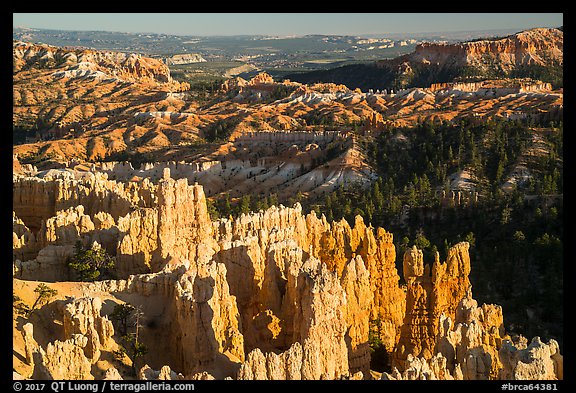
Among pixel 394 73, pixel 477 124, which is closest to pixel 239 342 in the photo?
pixel 477 124

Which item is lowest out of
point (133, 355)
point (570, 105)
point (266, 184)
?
point (266, 184)

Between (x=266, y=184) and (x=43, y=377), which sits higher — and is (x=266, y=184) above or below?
below

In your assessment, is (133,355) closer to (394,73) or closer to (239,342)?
(239,342)

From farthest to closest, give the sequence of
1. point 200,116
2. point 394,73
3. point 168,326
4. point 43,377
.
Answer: point 394,73 < point 200,116 < point 168,326 < point 43,377

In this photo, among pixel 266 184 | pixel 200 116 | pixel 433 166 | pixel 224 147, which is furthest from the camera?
pixel 200 116

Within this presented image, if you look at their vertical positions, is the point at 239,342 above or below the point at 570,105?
below

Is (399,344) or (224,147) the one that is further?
(224,147)

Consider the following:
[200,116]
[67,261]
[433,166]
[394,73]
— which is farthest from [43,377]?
[394,73]

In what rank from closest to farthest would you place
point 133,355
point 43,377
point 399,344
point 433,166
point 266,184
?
point 43,377
point 133,355
point 399,344
point 433,166
point 266,184

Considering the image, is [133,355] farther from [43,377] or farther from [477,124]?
[477,124]
